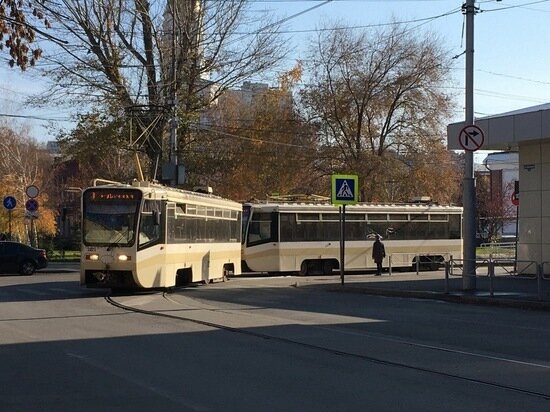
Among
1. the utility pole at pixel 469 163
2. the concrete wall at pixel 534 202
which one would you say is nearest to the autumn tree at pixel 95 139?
the concrete wall at pixel 534 202

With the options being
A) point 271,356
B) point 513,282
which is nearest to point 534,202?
point 513,282

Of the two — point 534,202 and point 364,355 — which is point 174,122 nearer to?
point 534,202

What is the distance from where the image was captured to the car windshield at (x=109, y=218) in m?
22.1

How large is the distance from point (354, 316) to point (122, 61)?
25583 mm

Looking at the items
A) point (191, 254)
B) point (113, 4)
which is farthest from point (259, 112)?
point (191, 254)

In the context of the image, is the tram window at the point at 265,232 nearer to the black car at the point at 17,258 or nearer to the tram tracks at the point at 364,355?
the black car at the point at 17,258

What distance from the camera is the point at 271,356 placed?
11422 mm

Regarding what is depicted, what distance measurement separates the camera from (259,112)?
4822 centimetres

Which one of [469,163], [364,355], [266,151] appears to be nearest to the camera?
[364,355]

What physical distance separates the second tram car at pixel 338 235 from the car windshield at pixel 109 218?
39.5 ft

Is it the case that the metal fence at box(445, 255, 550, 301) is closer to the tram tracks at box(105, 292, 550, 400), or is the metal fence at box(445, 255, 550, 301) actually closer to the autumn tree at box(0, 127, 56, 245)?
the tram tracks at box(105, 292, 550, 400)

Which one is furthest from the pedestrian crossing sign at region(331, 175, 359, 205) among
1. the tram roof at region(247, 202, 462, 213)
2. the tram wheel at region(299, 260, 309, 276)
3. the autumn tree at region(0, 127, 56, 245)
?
the autumn tree at region(0, 127, 56, 245)

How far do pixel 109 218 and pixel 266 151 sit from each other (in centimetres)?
2460

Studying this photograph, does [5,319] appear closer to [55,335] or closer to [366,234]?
[55,335]
